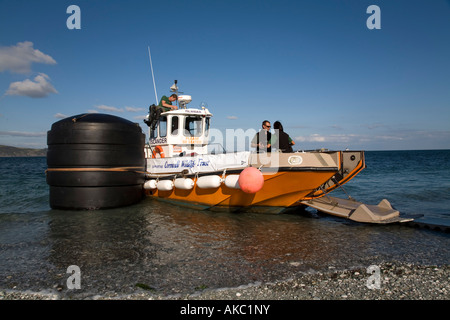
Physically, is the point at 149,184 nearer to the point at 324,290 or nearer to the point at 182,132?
the point at 182,132

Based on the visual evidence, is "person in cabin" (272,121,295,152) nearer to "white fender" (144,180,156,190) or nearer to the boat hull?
the boat hull

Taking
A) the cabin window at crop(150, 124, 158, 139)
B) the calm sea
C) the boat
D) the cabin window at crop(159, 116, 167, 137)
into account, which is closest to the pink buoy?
the boat

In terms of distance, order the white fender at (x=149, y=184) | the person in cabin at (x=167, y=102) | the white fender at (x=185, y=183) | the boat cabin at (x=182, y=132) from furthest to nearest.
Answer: the person in cabin at (x=167, y=102), the boat cabin at (x=182, y=132), the white fender at (x=149, y=184), the white fender at (x=185, y=183)

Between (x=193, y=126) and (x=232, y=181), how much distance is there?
11.7 feet

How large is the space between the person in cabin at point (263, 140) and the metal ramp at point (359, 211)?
5.44 ft

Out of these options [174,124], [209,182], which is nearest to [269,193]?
[209,182]

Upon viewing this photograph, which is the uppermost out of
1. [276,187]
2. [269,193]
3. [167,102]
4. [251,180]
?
[167,102]

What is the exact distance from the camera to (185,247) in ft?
15.2

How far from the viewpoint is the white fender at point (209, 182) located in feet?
22.5

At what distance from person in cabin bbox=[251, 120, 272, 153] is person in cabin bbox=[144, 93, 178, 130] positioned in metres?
3.80

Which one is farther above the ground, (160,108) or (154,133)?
Answer: (160,108)

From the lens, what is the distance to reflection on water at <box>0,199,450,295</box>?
11.3 feet

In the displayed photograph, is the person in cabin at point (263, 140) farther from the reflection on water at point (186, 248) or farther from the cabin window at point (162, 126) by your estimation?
the cabin window at point (162, 126)

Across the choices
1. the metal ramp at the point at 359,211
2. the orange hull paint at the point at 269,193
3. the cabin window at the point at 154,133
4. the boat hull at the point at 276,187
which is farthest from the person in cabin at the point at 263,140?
the cabin window at the point at 154,133
